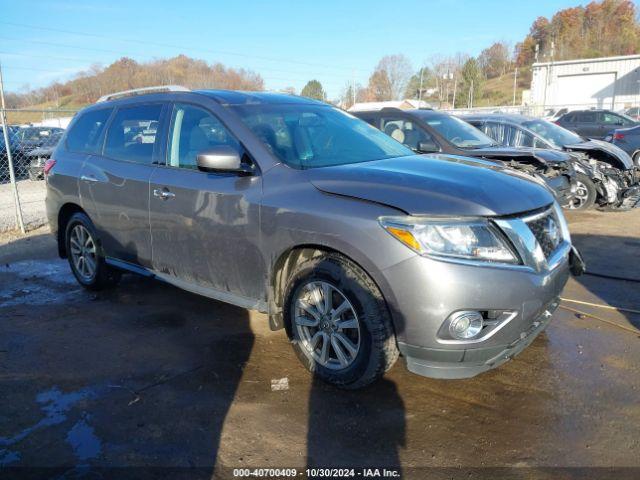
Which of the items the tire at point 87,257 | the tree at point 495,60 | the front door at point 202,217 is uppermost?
the tree at point 495,60

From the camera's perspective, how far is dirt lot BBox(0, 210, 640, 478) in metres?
2.75

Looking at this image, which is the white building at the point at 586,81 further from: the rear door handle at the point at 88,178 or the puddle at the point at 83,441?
the puddle at the point at 83,441

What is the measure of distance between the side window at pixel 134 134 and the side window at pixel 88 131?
0.67 ft

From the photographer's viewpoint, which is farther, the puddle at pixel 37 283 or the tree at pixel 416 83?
the tree at pixel 416 83

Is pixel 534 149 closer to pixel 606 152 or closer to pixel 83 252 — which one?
pixel 606 152

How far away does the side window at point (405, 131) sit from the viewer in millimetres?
8008

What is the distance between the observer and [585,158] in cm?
941

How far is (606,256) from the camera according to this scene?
21.1 ft

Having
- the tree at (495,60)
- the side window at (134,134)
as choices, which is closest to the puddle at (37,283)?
the side window at (134,134)

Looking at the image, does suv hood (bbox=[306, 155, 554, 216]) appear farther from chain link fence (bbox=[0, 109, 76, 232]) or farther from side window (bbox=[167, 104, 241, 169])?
chain link fence (bbox=[0, 109, 76, 232])

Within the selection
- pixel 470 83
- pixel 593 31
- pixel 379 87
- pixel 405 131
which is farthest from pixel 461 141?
pixel 593 31

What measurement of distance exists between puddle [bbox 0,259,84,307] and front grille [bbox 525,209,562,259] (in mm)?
4499

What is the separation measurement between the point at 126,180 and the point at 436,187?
9.05 ft

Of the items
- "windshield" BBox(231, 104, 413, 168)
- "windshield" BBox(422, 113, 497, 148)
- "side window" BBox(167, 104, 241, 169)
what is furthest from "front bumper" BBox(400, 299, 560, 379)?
"windshield" BBox(422, 113, 497, 148)
